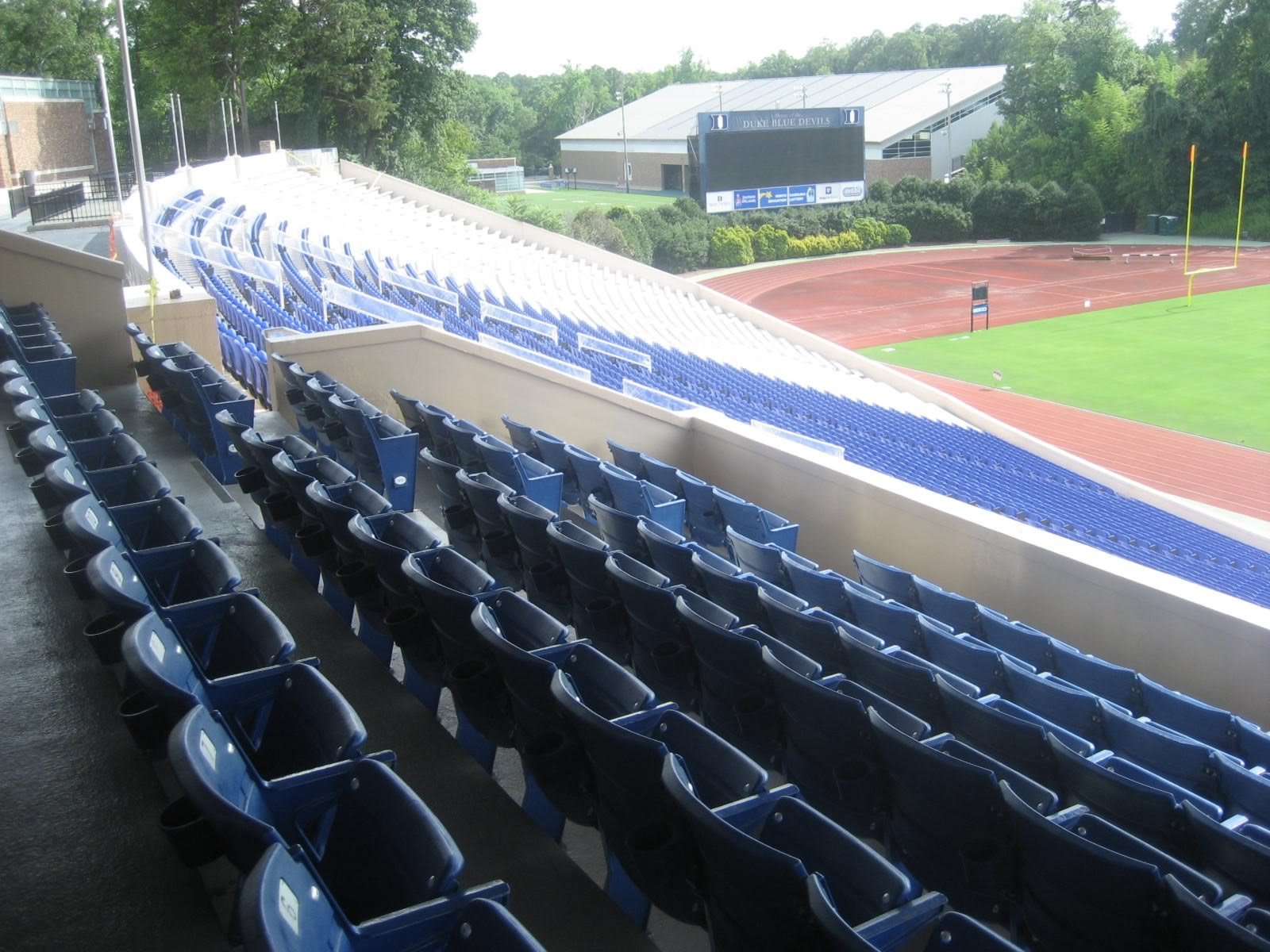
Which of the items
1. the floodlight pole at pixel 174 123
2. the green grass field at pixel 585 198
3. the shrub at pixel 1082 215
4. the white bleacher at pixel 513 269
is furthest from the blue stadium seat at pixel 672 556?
the green grass field at pixel 585 198

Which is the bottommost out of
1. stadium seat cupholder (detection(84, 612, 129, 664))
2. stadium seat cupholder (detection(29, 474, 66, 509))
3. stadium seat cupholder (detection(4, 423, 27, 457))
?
stadium seat cupholder (detection(84, 612, 129, 664))

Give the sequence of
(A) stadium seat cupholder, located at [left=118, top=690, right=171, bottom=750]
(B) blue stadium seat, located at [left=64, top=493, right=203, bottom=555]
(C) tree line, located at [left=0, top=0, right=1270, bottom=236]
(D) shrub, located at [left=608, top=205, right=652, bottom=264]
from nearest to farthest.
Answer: (A) stadium seat cupholder, located at [left=118, top=690, right=171, bottom=750] → (B) blue stadium seat, located at [left=64, top=493, right=203, bottom=555] → (C) tree line, located at [left=0, top=0, right=1270, bottom=236] → (D) shrub, located at [left=608, top=205, right=652, bottom=264]

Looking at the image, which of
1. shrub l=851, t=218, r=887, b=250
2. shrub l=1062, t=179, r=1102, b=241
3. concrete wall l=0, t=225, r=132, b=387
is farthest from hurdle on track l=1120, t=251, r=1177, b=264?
concrete wall l=0, t=225, r=132, b=387

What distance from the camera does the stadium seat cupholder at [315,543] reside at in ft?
15.2

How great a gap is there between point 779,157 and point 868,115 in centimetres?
2233

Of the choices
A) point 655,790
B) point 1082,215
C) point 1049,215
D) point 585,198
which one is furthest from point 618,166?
point 655,790

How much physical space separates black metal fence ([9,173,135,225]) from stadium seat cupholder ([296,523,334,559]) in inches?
557

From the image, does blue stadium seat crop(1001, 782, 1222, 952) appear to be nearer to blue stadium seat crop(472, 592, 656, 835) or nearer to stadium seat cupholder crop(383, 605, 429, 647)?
blue stadium seat crop(472, 592, 656, 835)

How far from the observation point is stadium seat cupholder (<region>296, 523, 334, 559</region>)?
4625 millimetres

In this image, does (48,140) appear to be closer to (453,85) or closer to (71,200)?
(71,200)

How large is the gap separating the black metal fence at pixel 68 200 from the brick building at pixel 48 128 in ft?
1.14

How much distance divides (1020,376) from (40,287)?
2089 centimetres

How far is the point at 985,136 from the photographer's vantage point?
2359 inches

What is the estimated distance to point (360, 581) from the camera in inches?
168
